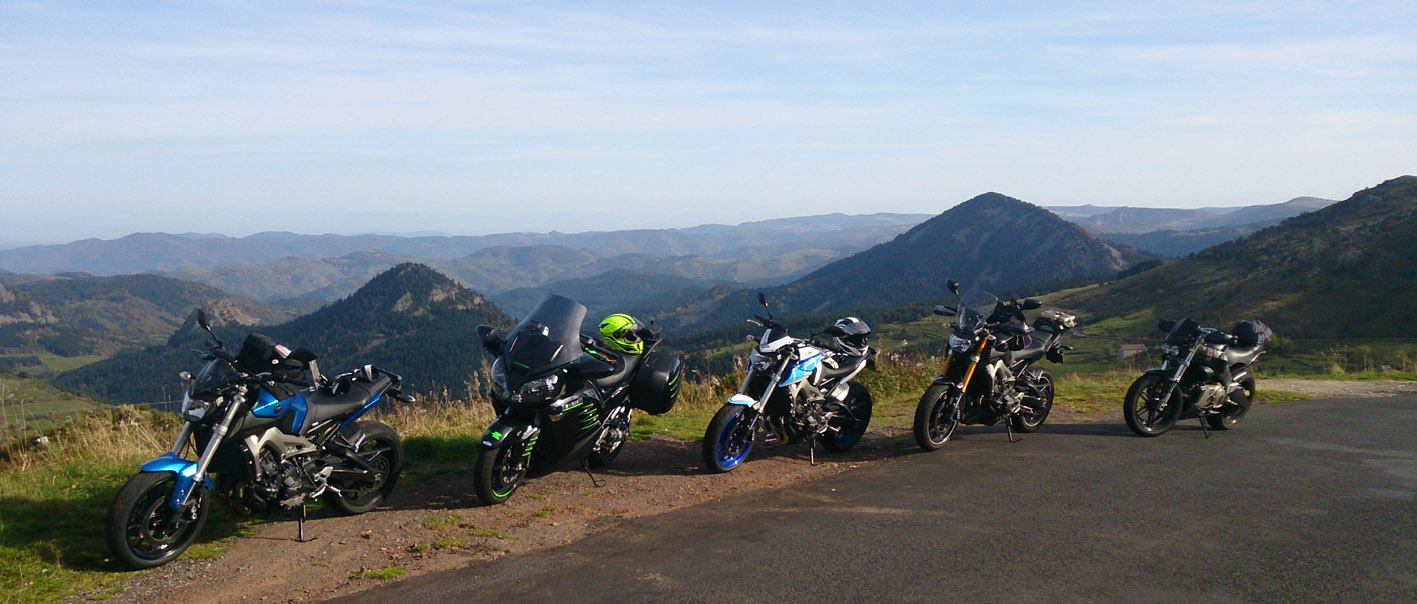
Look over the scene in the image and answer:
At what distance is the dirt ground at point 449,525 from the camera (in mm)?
5289

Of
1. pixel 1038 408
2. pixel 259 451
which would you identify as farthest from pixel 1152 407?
pixel 259 451

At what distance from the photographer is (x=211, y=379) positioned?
19.0 ft

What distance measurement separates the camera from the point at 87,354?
19112 cm

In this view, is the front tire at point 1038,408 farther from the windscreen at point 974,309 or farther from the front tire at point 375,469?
the front tire at point 375,469

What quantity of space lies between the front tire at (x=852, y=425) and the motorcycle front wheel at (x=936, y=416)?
525mm

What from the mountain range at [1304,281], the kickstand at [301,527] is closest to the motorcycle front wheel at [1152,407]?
the kickstand at [301,527]

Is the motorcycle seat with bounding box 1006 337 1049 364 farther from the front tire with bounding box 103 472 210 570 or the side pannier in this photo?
the front tire with bounding box 103 472 210 570

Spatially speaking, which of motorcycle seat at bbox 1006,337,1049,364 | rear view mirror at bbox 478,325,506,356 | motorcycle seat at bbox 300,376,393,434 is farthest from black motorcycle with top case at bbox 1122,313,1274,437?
motorcycle seat at bbox 300,376,393,434

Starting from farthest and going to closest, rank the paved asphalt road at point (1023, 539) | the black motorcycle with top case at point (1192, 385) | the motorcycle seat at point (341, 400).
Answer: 1. the black motorcycle with top case at point (1192, 385)
2. the motorcycle seat at point (341, 400)
3. the paved asphalt road at point (1023, 539)

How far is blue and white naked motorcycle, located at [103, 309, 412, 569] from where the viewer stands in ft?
17.8

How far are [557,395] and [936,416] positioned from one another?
409cm

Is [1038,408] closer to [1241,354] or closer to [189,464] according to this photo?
[1241,354]

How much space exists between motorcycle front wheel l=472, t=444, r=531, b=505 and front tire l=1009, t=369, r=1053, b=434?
561cm

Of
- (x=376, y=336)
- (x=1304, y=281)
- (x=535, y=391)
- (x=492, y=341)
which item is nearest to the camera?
(x=535, y=391)
